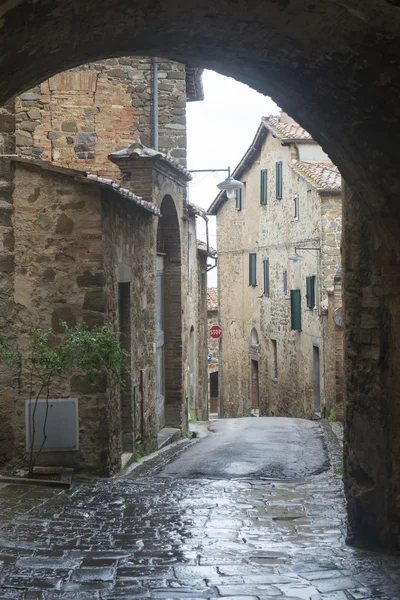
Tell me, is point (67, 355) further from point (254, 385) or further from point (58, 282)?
point (254, 385)

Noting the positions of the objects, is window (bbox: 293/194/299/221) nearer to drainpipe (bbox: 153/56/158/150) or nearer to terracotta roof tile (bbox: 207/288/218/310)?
drainpipe (bbox: 153/56/158/150)

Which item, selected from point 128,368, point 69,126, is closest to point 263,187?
point 69,126

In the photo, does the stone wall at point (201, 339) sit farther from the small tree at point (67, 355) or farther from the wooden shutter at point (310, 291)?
the small tree at point (67, 355)

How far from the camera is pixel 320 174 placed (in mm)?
20484

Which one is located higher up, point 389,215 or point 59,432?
point 389,215

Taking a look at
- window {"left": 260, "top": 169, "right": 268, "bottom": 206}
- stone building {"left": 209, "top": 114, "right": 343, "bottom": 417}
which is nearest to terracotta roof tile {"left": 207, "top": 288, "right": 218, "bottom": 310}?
stone building {"left": 209, "top": 114, "right": 343, "bottom": 417}

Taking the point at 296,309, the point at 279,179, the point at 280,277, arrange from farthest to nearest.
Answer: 1. the point at 280,277
2. the point at 279,179
3. the point at 296,309

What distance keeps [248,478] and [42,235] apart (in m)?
3.53

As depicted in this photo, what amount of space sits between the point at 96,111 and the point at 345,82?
10.3 metres

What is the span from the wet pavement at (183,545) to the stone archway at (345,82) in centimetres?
65

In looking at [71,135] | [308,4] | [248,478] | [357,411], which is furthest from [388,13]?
[71,135]

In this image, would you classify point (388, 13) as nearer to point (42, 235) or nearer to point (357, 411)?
point (357, 411)

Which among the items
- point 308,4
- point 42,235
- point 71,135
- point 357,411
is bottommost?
point 357,411

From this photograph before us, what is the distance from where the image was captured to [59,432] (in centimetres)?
898
